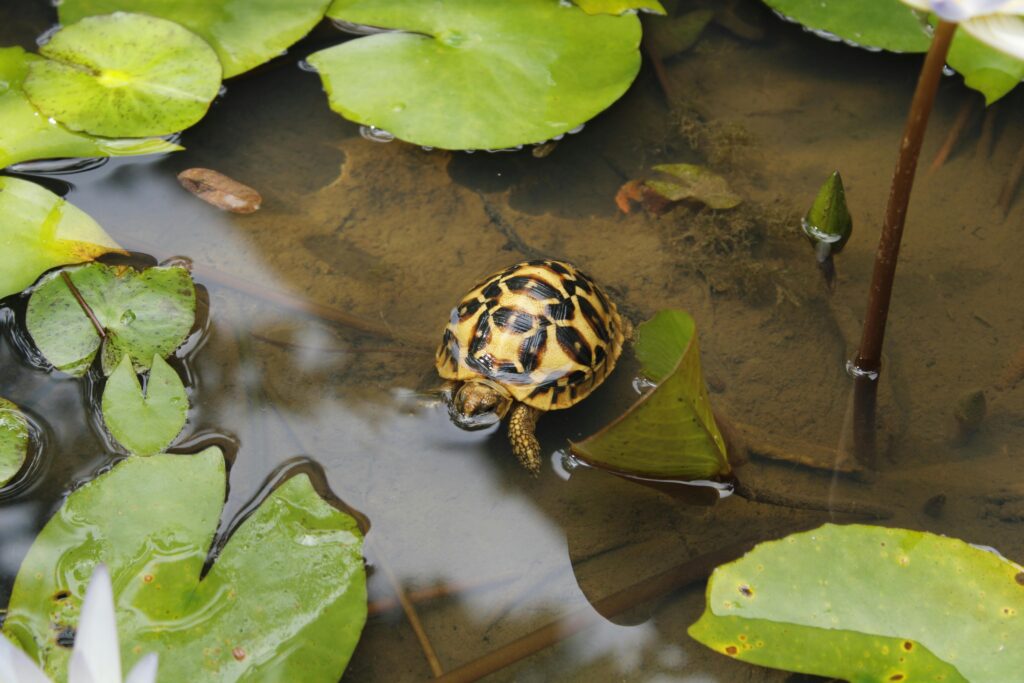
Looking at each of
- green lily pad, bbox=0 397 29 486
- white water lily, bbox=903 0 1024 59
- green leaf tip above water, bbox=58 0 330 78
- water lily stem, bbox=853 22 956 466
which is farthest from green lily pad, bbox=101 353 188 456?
white water lily, bbox=903 0 1024 59

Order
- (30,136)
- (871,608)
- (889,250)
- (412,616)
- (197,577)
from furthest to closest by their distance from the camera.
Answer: (30,136), (412,616), (889,250), (197,577), (871,608)

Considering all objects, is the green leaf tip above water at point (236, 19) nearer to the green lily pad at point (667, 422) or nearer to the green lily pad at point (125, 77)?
the green lily pad at point (125, 77)

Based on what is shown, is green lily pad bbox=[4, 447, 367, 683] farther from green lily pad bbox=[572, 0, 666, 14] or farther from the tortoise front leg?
green lily pad bbox=[572, 0, 666, 14]

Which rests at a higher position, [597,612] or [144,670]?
[144,670]

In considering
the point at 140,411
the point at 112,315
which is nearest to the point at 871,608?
the point at 140,411

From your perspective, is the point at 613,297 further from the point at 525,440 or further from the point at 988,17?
the point at 988,17

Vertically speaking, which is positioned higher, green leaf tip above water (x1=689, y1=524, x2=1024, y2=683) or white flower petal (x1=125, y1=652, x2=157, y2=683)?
white flower petal (x1=125, y1=652, x2=157, y2=683)

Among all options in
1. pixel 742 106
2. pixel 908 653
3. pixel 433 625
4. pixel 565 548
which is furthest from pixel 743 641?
pixel 742 106
